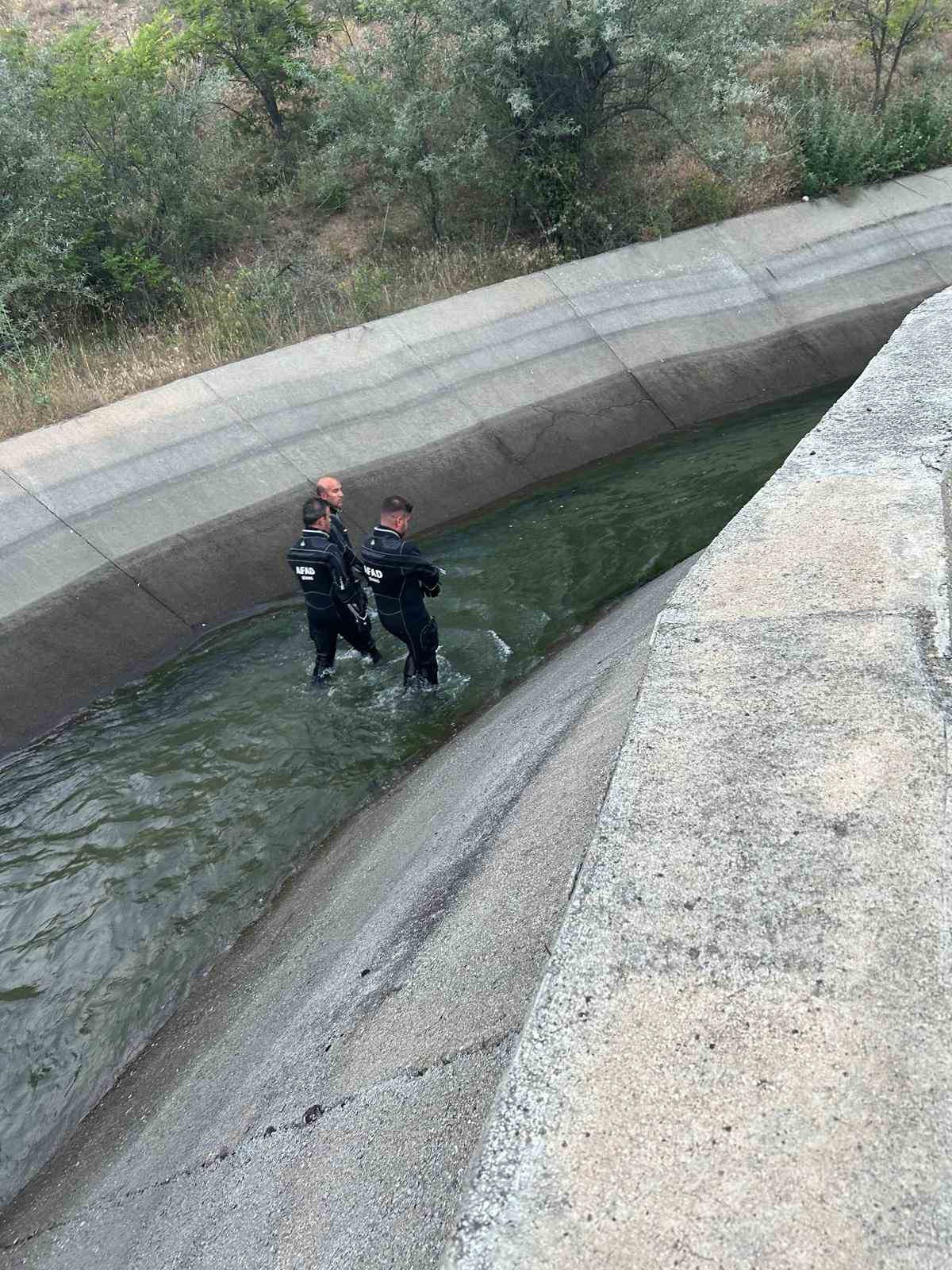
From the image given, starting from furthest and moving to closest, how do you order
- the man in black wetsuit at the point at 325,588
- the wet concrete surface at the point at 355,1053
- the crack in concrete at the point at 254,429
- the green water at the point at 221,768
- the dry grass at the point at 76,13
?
the dry grass at the point at 76,13 → the crack in concrete at the point at 254,429 → the man in black wetsuit at the point at 325,588 → the green water at the point at 221,768 → the wet concrete surface at the point at 355,1053

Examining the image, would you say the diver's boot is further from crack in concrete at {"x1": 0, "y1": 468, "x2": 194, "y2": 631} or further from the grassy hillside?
the grassy hillside

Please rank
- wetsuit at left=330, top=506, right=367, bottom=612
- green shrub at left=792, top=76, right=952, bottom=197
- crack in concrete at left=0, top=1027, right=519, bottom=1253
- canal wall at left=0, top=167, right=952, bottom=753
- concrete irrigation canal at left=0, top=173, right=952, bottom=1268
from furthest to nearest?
green shrub at left=792, top=76, right=952, bottom=197
canal wall at left=0, top=167, right=952, bottom=753
wetsuit at left=330, top=506, right=367, bottom=612
crack in concrete at left=0, top=1027, right=519, bottom=1253
concrete irrigation canal at left=0, top=173, right=952, bottom=1268

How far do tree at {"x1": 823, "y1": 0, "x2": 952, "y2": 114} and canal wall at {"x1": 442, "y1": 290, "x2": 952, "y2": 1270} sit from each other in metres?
20.6

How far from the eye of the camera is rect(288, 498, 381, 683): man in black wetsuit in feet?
29.2

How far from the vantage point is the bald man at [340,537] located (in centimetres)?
918

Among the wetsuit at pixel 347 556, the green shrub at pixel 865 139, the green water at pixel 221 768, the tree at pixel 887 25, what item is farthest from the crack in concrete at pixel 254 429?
the tree at pixel 887 25

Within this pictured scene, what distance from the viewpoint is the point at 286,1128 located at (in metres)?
4.43

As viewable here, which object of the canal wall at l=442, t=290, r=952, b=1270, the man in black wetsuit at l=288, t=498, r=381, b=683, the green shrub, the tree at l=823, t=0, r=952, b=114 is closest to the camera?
the canal wall at l=442, t=290, r=952, b=1270

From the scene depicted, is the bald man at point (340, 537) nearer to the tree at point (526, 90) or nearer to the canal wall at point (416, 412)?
the canal wall at point (416, 412)

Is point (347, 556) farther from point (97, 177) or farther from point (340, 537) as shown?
point (97, 177)

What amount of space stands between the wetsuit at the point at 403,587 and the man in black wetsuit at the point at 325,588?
0.35 metres

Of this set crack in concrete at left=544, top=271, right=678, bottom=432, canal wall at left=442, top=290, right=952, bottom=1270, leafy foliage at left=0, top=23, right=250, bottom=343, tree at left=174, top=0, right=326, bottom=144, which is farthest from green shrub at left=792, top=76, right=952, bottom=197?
canal wall at left=442, top=290, right=952, bottom=1270

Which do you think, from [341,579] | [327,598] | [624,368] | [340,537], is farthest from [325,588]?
[624,368]

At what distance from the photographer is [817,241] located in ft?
58.0
